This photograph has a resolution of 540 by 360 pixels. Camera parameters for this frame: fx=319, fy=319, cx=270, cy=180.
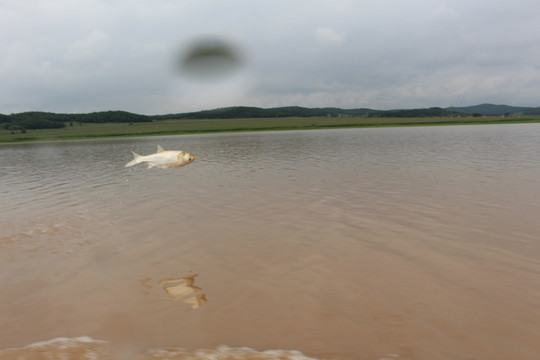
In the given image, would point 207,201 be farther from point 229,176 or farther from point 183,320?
point 183,320

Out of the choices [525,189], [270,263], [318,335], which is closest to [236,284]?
[270,263]

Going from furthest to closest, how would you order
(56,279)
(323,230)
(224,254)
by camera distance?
(323,230), (224,254), (56,279)

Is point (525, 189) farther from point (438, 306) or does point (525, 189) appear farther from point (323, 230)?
point (438, 306)

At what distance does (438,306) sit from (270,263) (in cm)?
402

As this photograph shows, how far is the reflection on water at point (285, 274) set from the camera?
18.4ft

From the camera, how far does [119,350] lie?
550 centimetres

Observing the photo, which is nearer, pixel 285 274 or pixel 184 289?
pixel 184 289

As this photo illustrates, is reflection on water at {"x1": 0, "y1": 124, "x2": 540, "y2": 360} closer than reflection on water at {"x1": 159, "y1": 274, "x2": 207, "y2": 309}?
Yes

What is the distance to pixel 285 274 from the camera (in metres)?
7.93

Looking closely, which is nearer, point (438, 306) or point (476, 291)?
point (438, 306)

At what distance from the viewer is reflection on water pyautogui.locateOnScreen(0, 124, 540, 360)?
221 inches

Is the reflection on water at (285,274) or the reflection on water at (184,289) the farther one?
the reflection on water at (184,289)

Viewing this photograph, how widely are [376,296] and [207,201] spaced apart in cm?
1075

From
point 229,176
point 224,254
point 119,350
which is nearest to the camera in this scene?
point 119,350
